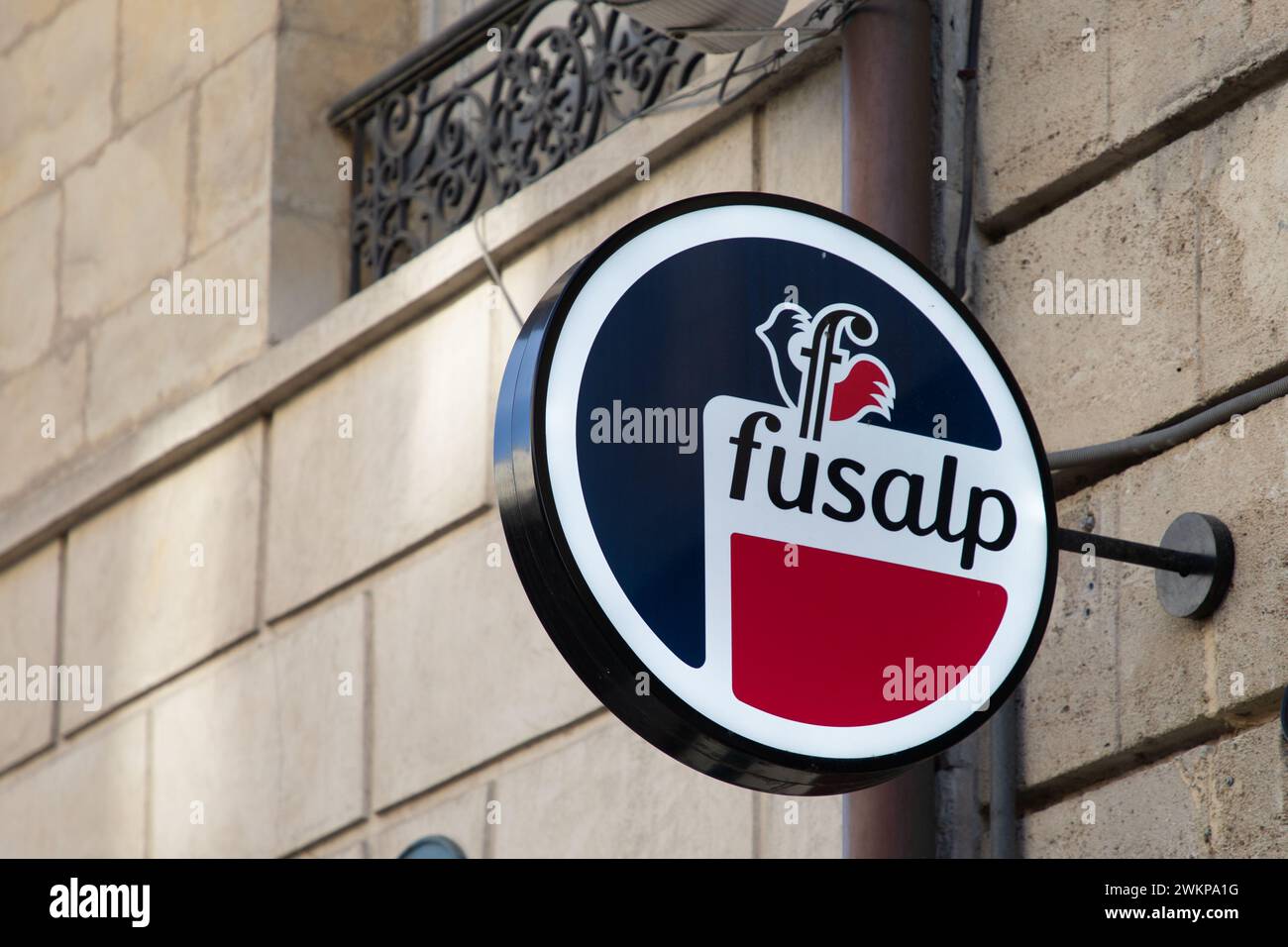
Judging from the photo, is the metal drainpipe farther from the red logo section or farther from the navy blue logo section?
the red logo section

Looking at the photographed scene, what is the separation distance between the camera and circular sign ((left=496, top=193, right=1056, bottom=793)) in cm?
432

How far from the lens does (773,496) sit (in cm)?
451

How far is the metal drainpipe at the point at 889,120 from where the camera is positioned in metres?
5.88

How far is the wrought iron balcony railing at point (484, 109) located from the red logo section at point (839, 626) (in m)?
2.65

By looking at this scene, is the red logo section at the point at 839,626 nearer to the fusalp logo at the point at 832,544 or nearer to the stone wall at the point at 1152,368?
the fusalp logo at the point at 832,544

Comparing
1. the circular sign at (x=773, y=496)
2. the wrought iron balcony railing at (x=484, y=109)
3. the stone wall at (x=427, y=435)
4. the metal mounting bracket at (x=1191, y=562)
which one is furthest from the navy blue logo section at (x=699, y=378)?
the wrought iron balcony railing at (x=484, y=109)

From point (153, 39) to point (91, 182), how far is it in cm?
57

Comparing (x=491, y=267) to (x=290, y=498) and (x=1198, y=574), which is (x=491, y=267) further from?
(x=1198, y=574)

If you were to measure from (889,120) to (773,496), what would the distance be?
172cm

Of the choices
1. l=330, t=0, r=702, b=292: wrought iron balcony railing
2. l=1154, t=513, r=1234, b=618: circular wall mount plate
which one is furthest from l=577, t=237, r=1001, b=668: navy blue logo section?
l=330, t=0, r=702, b=292: wrought iron balcony railing
